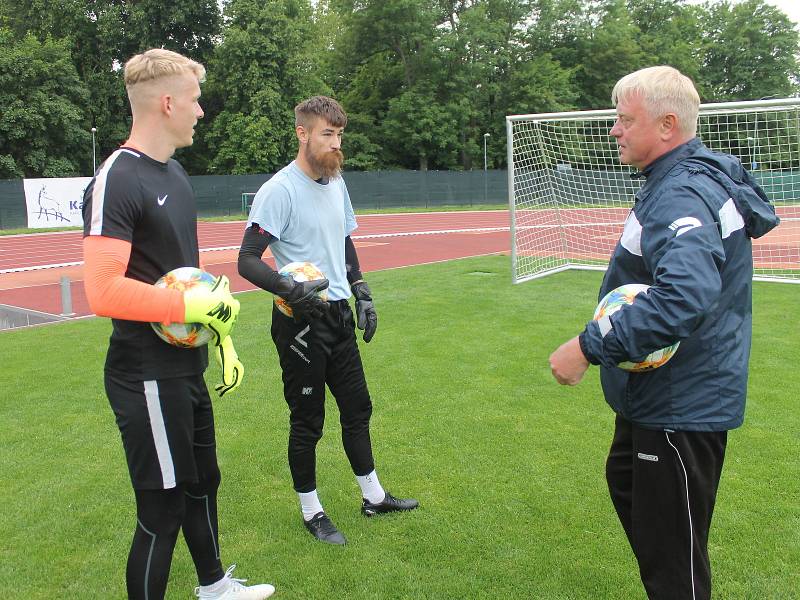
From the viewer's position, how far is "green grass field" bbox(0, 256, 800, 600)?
9.81ft

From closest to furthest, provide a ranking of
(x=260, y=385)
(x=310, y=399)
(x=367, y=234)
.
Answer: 1. (x=310, y=399)
2. (x=260, y=385)
3. (x=367, y=234)

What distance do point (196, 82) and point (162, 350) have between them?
36.3 inches

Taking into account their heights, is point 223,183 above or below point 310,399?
above

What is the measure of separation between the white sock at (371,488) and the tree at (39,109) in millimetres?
35711

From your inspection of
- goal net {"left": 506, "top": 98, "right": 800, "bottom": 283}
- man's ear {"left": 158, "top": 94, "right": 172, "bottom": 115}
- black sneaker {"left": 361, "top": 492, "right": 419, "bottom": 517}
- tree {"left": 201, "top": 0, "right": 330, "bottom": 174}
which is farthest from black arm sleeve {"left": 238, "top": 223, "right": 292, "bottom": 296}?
tree {"left": 201, "top": 0, "right": 330, "bottom": 174}

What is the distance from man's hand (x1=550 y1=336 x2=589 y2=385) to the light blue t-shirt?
157 cm

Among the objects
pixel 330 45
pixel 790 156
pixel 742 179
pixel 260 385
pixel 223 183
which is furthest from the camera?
pixel 330 45

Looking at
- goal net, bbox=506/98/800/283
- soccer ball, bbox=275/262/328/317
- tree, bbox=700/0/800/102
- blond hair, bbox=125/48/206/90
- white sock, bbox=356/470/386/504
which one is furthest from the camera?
tree, bbox=700/0/800/102

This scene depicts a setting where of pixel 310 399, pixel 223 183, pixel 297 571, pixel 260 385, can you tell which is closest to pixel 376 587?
pixel 297 571

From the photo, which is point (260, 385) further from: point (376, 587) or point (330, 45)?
point (330, 45)

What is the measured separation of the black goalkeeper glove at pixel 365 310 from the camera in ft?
12.1

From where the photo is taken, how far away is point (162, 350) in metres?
2.22

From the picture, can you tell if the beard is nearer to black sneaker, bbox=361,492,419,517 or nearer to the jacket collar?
the jacket collar

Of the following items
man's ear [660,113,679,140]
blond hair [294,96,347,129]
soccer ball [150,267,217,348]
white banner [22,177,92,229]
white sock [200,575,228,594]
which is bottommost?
white sock [200,575,228,594]
